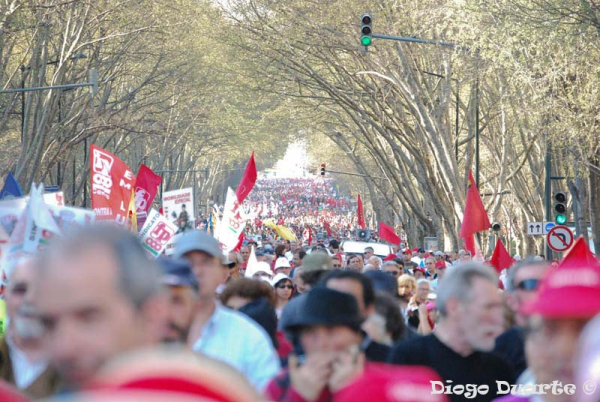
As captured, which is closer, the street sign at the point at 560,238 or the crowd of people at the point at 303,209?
the street sign at the point at 560,238

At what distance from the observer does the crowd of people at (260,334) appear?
1.77m

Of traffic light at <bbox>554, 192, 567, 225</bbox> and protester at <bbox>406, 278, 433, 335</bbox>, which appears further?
traffic light at <bbox>554, 192, 567, 225</bbox>

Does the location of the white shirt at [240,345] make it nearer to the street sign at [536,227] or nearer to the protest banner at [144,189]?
the protest banner at [144,189]

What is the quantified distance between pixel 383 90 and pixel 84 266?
29.4 meters

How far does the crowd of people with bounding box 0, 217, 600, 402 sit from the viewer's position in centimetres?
177

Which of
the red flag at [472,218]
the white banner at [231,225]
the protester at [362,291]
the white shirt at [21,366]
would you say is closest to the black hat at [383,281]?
the protester at [362,291]

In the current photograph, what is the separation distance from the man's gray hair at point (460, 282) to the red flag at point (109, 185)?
1123 cm

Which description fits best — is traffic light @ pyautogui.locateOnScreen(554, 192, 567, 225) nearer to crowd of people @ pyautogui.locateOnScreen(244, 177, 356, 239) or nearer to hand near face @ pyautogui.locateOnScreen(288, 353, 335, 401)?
hand near face @ pyautogui.locateOnScreen(288, 353, 335, 401)

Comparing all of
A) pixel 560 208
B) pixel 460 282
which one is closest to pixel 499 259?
pixel 560 208

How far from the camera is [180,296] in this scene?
4.38 meters

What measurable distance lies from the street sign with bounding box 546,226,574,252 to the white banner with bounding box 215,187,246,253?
5875 millimetres

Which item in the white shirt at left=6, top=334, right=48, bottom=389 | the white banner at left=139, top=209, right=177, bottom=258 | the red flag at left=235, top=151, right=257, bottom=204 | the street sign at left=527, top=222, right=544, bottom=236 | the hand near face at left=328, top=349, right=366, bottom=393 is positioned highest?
the red flag at left=235, top=151, right=257, bottom=204

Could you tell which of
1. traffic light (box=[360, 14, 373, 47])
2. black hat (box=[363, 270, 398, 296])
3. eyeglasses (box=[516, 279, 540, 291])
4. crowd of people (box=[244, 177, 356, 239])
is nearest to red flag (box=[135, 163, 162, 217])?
traffic light (box=[360, 14, 373, 47])

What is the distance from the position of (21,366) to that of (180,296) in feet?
2.54
